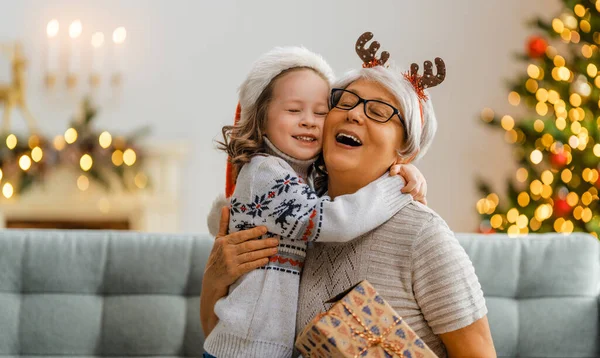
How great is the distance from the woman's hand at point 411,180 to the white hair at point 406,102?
0.03m

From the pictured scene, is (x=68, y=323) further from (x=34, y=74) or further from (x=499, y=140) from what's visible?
(x=499, y=140)

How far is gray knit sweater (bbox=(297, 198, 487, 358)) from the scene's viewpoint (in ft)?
4.69

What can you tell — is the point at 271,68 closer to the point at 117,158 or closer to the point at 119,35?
the point at 117,158

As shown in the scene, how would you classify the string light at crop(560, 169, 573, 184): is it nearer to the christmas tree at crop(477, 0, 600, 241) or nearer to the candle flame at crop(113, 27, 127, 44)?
the christmas tree at crop(477, 0, 600, 241)

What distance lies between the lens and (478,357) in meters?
1.41

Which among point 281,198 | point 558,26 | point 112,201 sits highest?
point 558,26

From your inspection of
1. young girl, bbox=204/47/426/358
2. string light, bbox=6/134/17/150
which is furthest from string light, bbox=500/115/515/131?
string light, bbox=6/134/17/150

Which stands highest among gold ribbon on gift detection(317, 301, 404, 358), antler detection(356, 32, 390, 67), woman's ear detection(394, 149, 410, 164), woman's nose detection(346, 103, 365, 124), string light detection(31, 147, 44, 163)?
antler detection(356, 32, 390, 67)

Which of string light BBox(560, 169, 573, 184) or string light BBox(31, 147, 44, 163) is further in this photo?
string light BBox(31, 147, 44, 163)

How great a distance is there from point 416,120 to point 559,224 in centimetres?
246

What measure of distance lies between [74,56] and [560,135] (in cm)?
352

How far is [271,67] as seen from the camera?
171 centimetres

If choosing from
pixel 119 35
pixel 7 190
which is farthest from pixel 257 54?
pixel 7 190

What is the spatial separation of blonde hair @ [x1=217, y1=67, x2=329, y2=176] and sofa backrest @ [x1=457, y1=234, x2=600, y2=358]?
774mm
